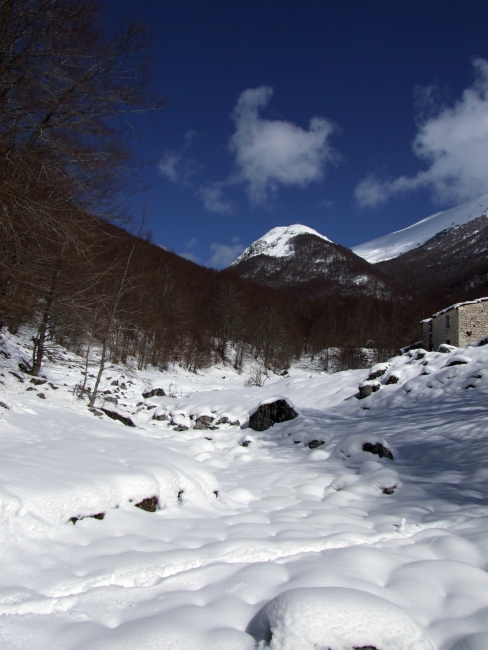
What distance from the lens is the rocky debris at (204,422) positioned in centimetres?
1212

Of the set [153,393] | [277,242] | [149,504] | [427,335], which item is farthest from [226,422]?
[277,242]

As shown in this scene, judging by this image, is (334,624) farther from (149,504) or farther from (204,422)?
(204,422)

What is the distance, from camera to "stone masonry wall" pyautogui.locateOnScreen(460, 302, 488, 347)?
2261 centimetres

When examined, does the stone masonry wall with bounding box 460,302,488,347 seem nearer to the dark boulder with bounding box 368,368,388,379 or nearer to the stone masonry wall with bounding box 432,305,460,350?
the stone masonry wall with bounding box 432,305,460,350

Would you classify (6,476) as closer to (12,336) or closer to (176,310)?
(12,336)

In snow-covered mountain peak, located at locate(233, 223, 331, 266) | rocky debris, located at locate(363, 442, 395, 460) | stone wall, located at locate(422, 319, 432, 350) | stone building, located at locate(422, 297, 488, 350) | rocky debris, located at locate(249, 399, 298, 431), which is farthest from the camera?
snow-covered mountain peak, located at locate(233, 223, 331, 266)

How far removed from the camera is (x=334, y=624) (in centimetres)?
176

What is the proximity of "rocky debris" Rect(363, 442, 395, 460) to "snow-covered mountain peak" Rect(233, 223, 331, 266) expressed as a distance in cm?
10950

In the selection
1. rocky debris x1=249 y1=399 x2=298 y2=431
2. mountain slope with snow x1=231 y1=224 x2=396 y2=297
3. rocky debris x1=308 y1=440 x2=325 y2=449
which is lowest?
rocky debris x1=308 y1=440 x2=325 y2=449

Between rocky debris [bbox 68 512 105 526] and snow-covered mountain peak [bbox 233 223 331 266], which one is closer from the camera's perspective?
rocky debris [bbox 68 512 105 526]

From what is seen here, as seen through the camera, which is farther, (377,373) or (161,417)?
(377,373)

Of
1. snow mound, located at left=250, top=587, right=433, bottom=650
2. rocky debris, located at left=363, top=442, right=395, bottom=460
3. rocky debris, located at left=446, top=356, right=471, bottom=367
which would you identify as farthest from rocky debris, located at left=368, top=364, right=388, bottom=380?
snow mound, located at left=250, top=587, right=433, bottom=650

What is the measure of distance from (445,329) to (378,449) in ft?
68.1

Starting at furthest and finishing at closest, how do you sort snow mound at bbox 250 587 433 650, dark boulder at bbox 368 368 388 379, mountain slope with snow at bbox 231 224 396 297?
1. mountain slope with snow at bbox 231 224 396 297
2. dark boulder at bbox 368 368 388 379
3. snow mound at bbox 250 587 433 650
